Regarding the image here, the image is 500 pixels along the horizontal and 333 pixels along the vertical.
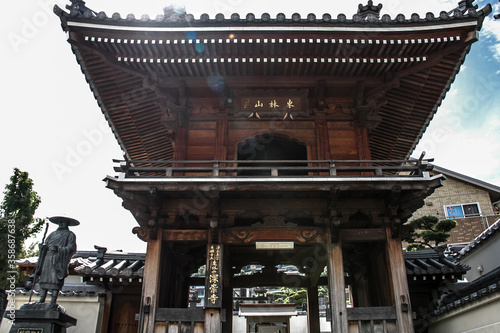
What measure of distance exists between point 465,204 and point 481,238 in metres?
13.0

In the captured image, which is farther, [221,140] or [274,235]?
[221,140]

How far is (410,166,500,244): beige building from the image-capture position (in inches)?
1018

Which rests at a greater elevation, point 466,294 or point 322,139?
point 322,139

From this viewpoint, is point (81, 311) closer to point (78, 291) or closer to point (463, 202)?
point (78, 291)

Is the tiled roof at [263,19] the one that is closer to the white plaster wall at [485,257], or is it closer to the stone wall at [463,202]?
the white plaster wall at [485,257]

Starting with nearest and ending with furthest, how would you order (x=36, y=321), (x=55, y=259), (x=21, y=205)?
(x=36, y=321), (x=55, y=259), (x=21, y=205)

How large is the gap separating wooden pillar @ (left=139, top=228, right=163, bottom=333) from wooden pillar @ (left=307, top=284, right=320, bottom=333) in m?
6.89

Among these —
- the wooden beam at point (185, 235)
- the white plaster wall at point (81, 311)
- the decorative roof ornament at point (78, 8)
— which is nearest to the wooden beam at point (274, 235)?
the wooden beam at point (185, 235)

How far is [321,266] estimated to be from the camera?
1329 centimetres

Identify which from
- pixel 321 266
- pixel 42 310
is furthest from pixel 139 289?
pixel 321 266

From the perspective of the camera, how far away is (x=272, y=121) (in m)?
11.2

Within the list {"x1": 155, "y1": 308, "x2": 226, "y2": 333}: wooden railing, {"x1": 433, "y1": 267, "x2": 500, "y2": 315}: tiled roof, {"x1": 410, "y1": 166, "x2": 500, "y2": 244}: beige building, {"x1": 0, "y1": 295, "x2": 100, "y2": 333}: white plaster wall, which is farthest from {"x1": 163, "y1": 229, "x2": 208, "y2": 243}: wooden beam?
{"x1": 410, "y1": 166, "x2": 500, "y2": 244}: beige building

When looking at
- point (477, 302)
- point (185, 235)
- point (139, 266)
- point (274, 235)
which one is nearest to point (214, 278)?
point (185, 235)

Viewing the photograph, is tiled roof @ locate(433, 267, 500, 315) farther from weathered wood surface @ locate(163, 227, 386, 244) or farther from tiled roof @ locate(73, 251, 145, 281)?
tiled roof @ locate(73, 251, 145, 281)
